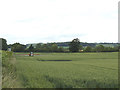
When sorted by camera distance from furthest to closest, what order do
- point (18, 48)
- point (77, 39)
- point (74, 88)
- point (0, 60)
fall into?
point (77, 39) → point (18, 48) → point (0, 60) → point (74, 88)

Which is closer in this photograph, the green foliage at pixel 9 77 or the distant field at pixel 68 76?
the distant field at pixel 68 76

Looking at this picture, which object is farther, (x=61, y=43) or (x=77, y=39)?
(x=61, y=43)

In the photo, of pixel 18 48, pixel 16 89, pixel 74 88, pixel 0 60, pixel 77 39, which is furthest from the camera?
pixel 77 39

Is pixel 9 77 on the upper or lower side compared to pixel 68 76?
lower

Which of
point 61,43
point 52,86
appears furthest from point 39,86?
point 61,43

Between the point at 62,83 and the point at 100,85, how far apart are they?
1.87 meters

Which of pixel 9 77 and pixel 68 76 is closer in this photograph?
pixel 68 76

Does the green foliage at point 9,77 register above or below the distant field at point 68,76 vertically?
below

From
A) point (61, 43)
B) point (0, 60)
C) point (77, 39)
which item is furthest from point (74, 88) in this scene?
point (61, 43)

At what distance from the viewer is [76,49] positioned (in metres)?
99.8

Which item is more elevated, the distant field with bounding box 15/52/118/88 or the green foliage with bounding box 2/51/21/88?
the distant field with bounding box 15/52/118/88

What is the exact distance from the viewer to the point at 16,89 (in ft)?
28.4

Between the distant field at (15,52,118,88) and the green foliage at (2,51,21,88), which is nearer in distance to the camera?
the distant field at (15,52,118,88)

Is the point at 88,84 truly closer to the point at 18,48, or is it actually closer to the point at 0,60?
the point at 0,60
